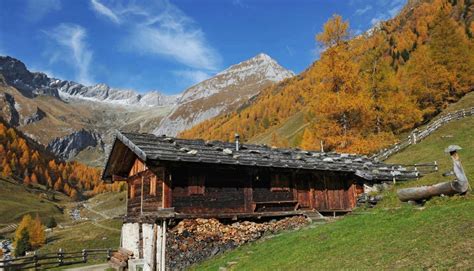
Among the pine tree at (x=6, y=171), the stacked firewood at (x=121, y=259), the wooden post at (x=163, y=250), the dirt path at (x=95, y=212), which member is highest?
the pine tree at (x=6, y=171)

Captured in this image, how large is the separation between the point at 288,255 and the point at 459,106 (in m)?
46.1

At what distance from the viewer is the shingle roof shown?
20.5 m

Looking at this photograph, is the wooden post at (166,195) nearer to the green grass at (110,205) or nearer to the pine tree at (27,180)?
the green grass at (110,205)

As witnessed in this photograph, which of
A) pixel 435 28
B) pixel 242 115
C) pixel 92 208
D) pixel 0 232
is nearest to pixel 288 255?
pixel 435 28

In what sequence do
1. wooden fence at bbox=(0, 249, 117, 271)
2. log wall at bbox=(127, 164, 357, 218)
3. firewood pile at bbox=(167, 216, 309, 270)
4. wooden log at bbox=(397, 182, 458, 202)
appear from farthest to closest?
wooden fence at bbox=(0, 249, 117, 271) < log wall at bbox=(127, 164, 357, 218) < firewood pile at bbox=(167, 216, 309, 270) < wooden log at bbox=(397, 182, 458, 202)

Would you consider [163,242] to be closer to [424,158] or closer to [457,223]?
[457,223]

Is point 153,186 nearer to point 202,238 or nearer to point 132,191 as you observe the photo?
point 202,238

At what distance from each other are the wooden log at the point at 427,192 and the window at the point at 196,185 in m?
10.2

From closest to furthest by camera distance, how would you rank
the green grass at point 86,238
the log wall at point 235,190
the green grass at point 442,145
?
the log wall at point 235,190 < the green grass at point 442,145 < the green grass at point 86,238

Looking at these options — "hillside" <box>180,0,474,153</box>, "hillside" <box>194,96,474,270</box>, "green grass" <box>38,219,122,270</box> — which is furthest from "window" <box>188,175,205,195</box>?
"green grass" <box>38,219,122,270</box>

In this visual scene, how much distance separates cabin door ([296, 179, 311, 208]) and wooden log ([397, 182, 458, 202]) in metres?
8.42

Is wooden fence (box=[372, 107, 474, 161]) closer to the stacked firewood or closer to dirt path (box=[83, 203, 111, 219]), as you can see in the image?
the stacked firewood

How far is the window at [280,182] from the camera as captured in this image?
80.6 ft

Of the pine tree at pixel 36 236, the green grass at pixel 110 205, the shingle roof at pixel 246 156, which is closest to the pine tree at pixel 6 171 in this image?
the green grass at pixel 110 205
